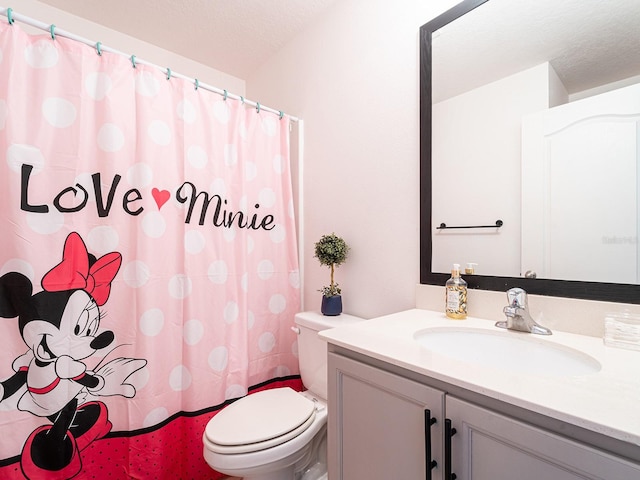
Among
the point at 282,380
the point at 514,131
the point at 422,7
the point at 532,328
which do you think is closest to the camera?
the point at 532,328

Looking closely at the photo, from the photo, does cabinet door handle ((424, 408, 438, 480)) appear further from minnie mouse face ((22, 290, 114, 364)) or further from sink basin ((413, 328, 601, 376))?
minnie mouse face ((22, 290, 114, 364))

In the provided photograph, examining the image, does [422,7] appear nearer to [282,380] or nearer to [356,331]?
[356,331]

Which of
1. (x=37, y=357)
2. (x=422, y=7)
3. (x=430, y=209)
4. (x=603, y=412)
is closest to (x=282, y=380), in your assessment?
(x=37, y=357)

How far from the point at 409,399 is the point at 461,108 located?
1063 millimetres

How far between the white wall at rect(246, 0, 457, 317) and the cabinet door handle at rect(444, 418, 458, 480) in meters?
0.70

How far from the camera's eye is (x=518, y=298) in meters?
0.96

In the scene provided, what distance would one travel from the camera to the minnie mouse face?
1129 mm

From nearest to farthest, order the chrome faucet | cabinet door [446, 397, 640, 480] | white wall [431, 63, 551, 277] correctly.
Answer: cabinet door [446, 397, 640, 480] → the chrome faucet → white wall [431, 63, 551, 277]

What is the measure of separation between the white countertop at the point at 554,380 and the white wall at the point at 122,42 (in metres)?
1.96

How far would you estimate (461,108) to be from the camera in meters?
1.21

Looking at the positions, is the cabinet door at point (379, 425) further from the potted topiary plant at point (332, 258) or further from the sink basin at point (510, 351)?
the potted topiary plant at point (332, 258)

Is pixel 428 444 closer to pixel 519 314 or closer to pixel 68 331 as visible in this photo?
pixel 519 314

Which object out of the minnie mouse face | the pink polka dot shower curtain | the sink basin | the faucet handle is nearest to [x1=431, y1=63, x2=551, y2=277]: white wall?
the faucet handle

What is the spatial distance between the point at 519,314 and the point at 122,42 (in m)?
2.46
